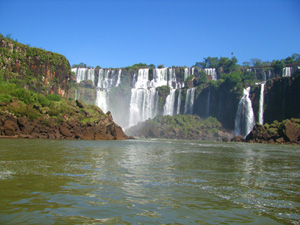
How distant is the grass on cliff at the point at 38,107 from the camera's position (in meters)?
42.2

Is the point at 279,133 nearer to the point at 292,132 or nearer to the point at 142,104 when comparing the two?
the point at 292,132

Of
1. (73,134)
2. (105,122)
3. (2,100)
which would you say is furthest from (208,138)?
(2,100)

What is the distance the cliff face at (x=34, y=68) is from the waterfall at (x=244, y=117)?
47429mm

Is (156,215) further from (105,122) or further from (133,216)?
(105,122)

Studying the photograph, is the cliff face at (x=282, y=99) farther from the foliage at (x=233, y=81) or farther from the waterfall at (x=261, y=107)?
the foliage at (x=233, y=81)

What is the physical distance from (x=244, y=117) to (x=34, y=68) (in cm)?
5554

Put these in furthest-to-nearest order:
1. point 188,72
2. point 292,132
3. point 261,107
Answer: point 188,72 → point 261,107 → point 292,132

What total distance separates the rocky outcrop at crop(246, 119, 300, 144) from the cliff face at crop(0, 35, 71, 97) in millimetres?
45969

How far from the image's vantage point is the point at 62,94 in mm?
68875

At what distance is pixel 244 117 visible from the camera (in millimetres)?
78500

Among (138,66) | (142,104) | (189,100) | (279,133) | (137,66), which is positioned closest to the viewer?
(279,133)

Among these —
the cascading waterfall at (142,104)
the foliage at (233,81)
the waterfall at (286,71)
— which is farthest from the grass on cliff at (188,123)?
the waterfall at (286,71)

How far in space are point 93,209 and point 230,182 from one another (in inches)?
247

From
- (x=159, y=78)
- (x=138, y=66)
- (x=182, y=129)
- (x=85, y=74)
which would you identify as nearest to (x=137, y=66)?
(x=138, y=66)
